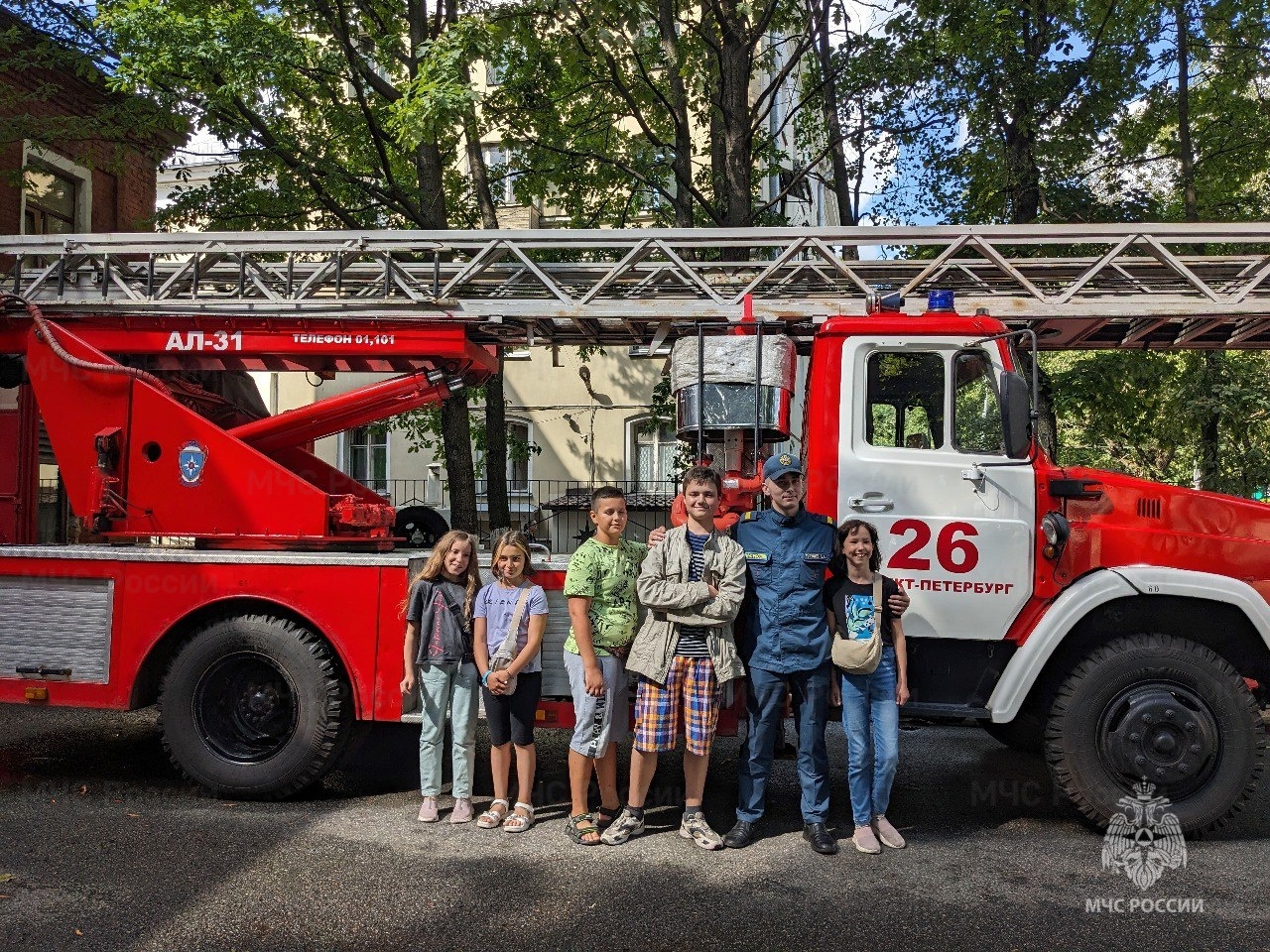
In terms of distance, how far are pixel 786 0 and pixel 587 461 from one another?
10487mm

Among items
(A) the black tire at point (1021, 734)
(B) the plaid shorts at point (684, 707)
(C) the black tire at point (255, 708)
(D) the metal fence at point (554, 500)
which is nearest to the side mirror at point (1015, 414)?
(B) the plaid shorts at point (684, 707)

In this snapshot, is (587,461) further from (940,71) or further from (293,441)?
(293,441)

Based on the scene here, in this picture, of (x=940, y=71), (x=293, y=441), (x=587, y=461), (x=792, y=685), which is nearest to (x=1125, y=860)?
(x=792, y=685)

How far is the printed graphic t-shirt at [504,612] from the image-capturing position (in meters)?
5.34

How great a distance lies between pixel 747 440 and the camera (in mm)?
5844

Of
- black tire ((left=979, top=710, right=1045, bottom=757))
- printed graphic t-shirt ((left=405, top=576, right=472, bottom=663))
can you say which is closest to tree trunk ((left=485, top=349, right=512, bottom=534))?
black tire ((left=979, top=710, right=1045, bottom=757))

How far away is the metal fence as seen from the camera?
17922 millimetres

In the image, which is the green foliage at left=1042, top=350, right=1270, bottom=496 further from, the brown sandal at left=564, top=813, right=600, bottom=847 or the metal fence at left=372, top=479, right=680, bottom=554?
the brown sandal at left=564, top=813, right=600, bottom=847

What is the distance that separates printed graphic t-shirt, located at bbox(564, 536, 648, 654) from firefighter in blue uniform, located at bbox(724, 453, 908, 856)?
628mm

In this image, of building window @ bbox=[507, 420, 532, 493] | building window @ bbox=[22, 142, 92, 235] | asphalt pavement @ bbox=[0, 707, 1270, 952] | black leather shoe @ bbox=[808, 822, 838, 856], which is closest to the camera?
asphalt pavement @ bbox=[0, 707, 1270, 952]

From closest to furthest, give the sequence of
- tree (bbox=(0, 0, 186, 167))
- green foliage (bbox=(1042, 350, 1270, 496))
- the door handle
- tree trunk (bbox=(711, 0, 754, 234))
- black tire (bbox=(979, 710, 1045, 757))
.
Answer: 1. the door handle
2. black tire (bbox=(979, 710, 1045, 757))
3. tree trunk (bbox=(711, 0, 754, 234))
4. green foliage (bbox=(1042, 350, 1270, 496))
5. tree (bbox=(0, 0, 186, 167))

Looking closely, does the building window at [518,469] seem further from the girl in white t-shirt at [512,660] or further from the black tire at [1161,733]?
the black tire at [1161,733]

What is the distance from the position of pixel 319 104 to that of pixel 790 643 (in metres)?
12.0

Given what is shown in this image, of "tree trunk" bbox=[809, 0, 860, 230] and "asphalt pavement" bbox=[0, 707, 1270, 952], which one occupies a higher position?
"tree trunk" bbox=[809, 0, 860, 230]
